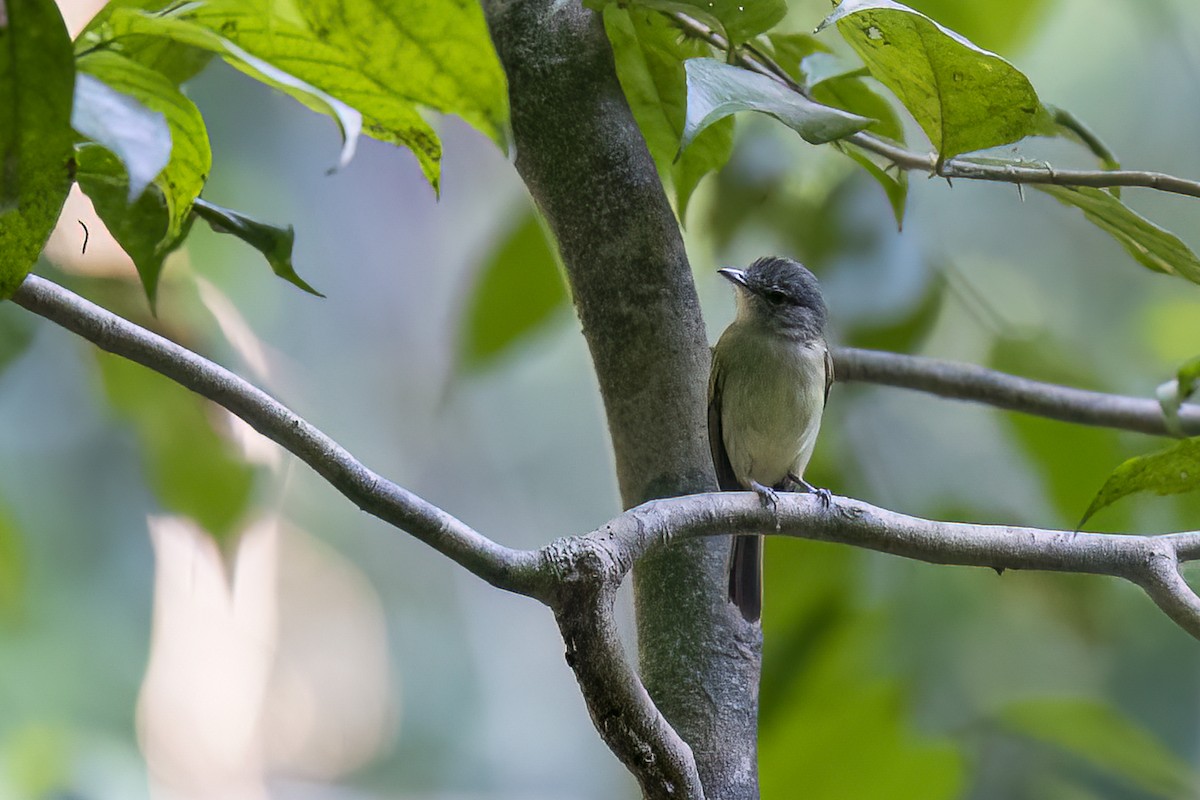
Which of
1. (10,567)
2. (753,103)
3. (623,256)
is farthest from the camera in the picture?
(10,567)

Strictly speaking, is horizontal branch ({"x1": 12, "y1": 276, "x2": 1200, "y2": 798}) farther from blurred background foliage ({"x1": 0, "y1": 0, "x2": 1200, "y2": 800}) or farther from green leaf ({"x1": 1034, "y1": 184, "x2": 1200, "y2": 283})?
blurred background foliage ({"x1": 0, "y1": 0, "x2": 1200, "y2": 800})

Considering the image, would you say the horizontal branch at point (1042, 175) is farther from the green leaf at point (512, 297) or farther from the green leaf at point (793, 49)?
the green leaf at point (512, 297)

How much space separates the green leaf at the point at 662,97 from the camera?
1205mm

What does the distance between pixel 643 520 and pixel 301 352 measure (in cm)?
310

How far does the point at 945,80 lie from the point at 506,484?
10.5ft

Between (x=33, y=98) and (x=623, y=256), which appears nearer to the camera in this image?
(x=33, y=98)

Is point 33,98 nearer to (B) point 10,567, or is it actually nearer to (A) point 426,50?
(A) point 426,50

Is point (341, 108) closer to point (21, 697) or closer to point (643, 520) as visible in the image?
point (643, 520)

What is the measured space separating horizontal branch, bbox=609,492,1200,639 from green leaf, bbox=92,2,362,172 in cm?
53

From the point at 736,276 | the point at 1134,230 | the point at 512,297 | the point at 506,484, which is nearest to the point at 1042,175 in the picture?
the point at 1134,230

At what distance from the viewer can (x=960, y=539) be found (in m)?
1.13

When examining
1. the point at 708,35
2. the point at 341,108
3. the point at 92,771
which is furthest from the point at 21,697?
the point at 341,108

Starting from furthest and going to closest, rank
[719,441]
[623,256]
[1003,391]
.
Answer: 1. [719,441]
2. [1003,391]
3. [623,256]

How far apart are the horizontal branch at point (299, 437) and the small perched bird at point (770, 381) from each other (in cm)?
138
